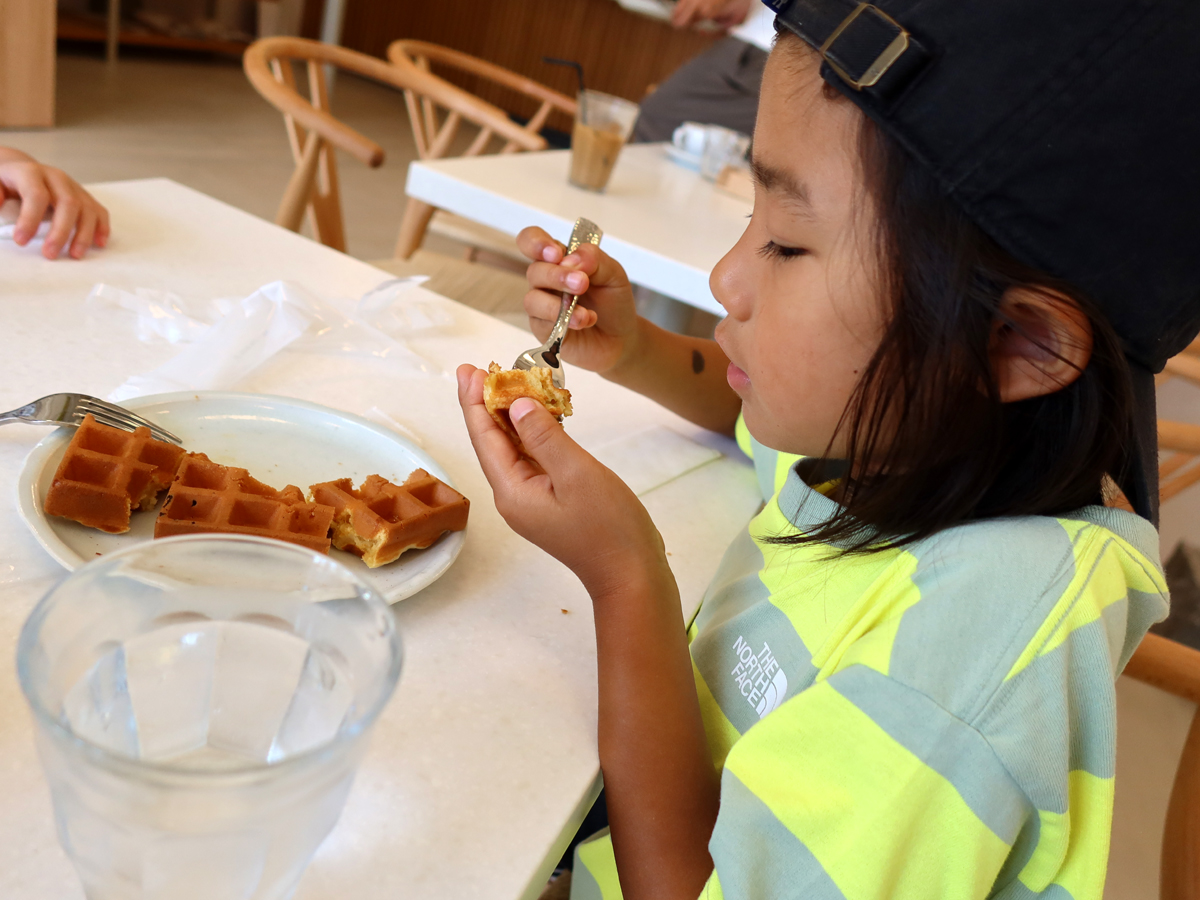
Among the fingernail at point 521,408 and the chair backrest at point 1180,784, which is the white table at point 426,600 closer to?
the fingernail at point 521,408

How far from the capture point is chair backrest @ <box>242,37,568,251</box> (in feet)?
5.75

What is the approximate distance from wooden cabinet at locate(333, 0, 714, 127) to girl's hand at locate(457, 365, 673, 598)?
563 cm

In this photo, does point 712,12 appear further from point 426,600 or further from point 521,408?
point 426,600

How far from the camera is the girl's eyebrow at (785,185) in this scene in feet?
2.01

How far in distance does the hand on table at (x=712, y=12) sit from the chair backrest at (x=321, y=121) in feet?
1.63

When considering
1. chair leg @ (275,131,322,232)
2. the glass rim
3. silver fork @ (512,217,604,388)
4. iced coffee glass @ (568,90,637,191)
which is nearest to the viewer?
the glass rim

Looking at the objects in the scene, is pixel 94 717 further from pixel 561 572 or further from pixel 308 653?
pixel 561 572

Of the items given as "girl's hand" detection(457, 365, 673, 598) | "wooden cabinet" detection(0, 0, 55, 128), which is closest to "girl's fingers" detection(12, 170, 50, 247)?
"girl's hand" detection(457, 365, 673, 598)

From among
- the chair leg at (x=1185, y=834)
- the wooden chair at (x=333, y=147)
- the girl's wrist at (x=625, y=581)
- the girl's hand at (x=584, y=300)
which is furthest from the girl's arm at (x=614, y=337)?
the wooden chair at (x=333, y=147)

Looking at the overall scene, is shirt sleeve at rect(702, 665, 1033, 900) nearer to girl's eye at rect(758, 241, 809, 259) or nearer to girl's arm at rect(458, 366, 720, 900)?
girl's arm at rect(458, 366, 720, 900)

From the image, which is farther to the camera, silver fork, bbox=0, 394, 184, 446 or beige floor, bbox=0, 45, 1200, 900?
beige floor, bbox=0, 45, 1200, 900

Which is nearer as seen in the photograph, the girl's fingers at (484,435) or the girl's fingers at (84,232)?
the girl's fingers at (484,435)

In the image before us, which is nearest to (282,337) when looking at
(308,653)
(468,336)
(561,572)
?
(468,336)

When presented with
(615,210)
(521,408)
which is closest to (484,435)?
(521,408)
